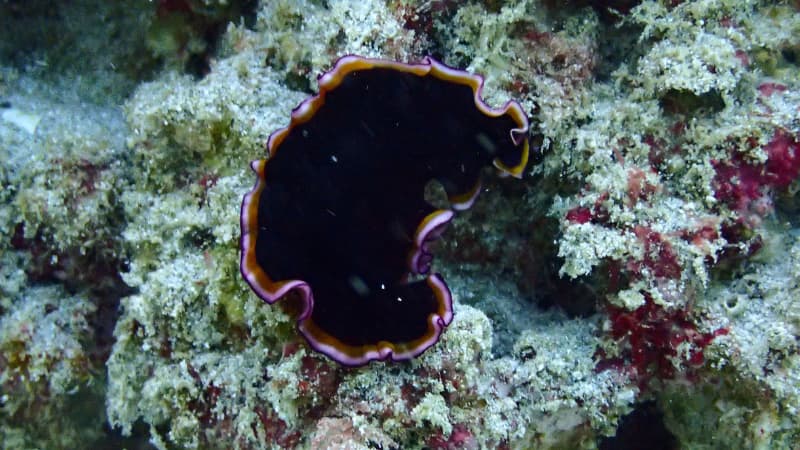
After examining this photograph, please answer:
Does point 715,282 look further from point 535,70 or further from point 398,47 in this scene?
point 398,47

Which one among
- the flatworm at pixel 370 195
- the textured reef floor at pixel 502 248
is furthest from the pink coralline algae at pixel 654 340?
the flatworm at pixel 370 195

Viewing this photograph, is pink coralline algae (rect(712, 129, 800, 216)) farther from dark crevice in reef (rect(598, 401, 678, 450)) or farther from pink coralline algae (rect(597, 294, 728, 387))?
dark crevice in reef (rect(598, 401, 678, 450))

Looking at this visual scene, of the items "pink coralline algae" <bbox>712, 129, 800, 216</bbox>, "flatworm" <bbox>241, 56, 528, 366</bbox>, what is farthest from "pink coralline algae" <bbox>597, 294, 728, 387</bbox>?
"flatworm" <bbox>241, 56, 528, 366</bbox>

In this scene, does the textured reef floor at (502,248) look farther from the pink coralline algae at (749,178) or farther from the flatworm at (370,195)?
the flatworm at (370,195)

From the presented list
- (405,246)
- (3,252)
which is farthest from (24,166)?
(405,246)

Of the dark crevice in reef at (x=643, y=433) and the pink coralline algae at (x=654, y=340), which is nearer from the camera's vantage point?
the pink coralline algae at (x=654, y=340)

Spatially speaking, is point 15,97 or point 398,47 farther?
point 15,97
